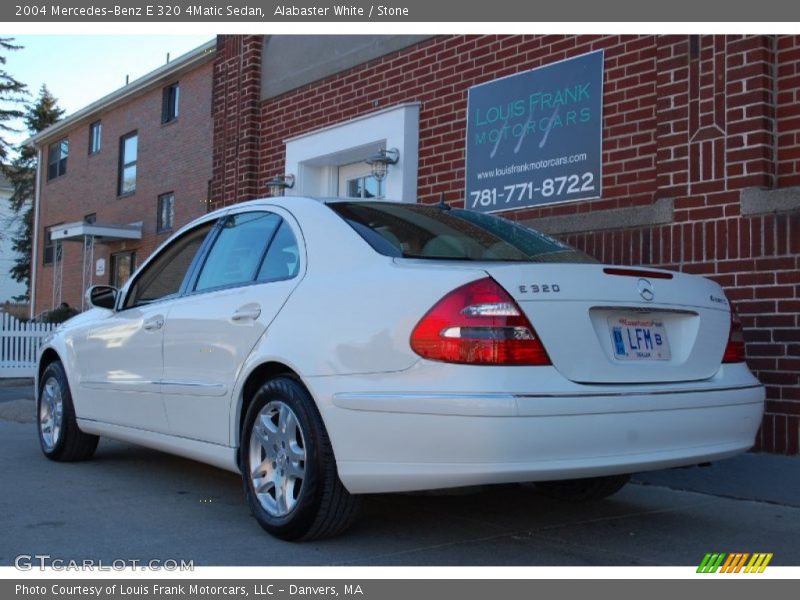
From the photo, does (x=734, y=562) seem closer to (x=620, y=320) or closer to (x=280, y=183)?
(x=620, y=320)

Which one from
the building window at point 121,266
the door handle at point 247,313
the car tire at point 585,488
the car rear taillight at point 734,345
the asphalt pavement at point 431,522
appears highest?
the building window at point 121,266

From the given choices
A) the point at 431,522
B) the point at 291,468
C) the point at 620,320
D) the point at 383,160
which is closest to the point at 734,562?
the point at 620,320

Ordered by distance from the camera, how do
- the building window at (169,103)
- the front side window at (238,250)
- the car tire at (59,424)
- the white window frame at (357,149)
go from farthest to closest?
1. the building window at (169,103)
2. the white window frame at (357,149)
3. the car tire at (59,424)
4. the front side window at (238,250)

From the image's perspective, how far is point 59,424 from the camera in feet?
20.6

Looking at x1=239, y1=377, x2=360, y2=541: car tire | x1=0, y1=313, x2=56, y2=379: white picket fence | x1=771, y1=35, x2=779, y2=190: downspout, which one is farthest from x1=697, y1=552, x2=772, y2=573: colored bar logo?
x1=0, y1=313, x2=56, y2=379: white picket fence

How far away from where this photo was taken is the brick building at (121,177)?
19938 mm

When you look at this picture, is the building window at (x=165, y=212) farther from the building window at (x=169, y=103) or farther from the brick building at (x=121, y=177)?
the building window at (x=169, y=103)

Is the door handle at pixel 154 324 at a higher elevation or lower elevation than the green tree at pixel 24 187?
lower

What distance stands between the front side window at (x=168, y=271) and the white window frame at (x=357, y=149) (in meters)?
3.14

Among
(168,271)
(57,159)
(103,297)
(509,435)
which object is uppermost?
(57,159)

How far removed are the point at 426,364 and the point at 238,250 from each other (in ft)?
5.90

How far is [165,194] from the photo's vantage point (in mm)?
21031

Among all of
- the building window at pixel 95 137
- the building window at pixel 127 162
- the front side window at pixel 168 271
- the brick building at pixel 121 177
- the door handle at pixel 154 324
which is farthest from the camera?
the building window at pixel 95 137

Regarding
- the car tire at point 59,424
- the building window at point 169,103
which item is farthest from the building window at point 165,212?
the car tire at point 59,424
